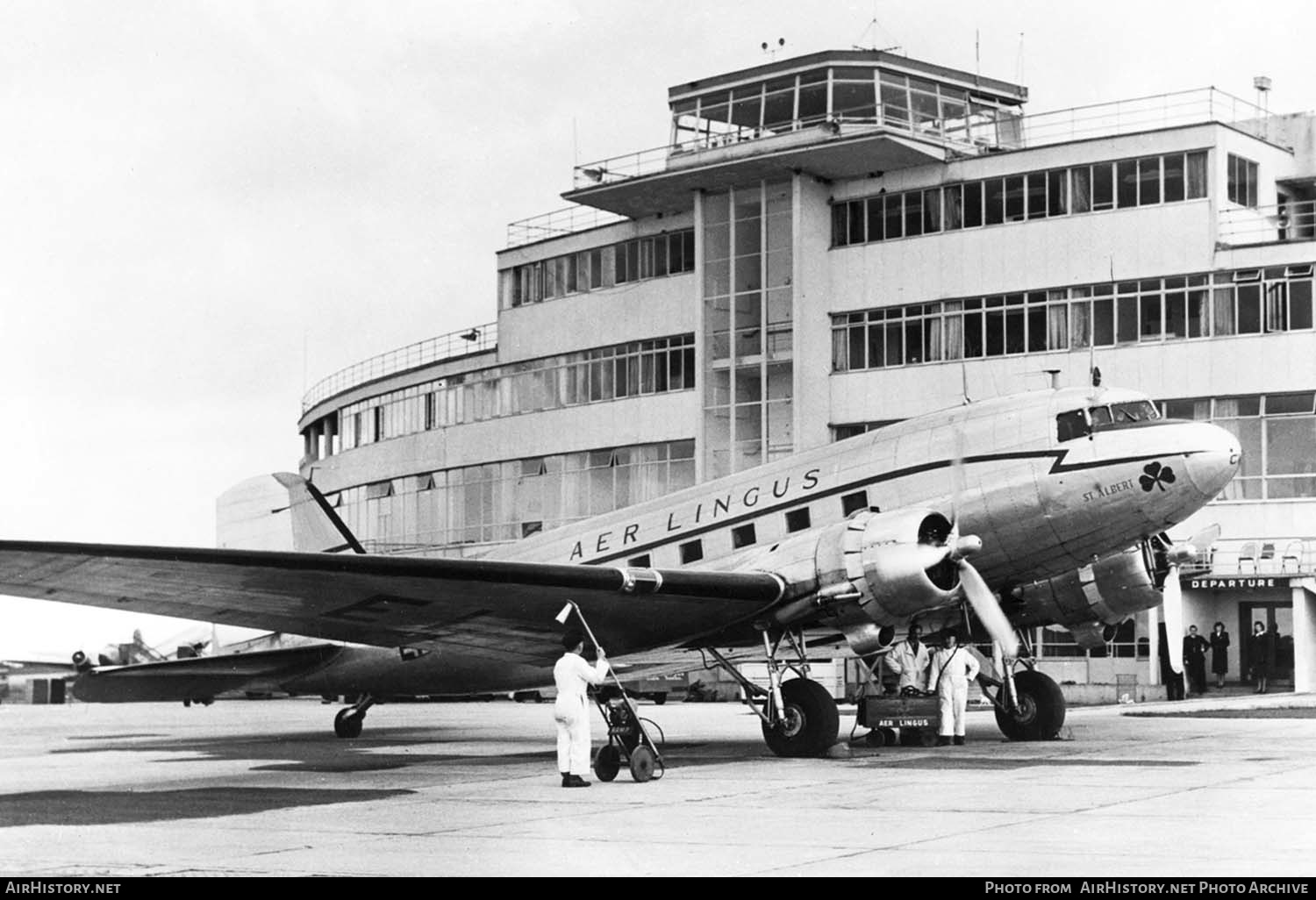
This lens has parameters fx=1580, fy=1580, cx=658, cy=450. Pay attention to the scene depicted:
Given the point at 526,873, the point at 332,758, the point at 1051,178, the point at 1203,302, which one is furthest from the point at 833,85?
the point at 526,873

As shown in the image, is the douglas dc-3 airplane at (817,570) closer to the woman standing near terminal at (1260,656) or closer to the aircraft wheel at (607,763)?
the aircraft wheel at (607,763)

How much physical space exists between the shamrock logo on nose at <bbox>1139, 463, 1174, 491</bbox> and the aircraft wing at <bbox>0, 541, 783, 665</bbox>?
15.3 ft

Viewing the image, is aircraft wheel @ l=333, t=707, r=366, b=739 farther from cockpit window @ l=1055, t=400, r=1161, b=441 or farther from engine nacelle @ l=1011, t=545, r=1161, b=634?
cockpit window @ l=1055, t=400, r=1161, b=441

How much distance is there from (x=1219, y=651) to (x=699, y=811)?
3471 cm

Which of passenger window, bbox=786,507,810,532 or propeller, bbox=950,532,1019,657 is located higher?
passenger window, bbox=786,507,810,532

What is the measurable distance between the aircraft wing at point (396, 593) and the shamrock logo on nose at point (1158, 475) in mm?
4664

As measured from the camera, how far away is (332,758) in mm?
21578

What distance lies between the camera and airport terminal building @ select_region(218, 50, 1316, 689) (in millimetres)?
46719

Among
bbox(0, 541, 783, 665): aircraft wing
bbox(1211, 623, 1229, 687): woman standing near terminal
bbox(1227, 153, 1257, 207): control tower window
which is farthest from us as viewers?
bbox(1227, 153, 1257, 207): control tower window

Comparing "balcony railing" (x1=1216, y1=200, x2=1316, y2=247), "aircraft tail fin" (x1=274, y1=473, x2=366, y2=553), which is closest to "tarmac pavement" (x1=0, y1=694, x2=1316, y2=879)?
"aircraft tail fin" (x1=274, y1=473, x2=366, y2=553)

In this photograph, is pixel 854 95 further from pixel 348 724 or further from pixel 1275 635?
pixel 348 724

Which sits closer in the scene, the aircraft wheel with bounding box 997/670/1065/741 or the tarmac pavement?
the tarmac pavement

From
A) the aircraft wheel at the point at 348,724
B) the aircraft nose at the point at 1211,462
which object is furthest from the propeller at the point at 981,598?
the aircraft wheel at the point at 348,724
